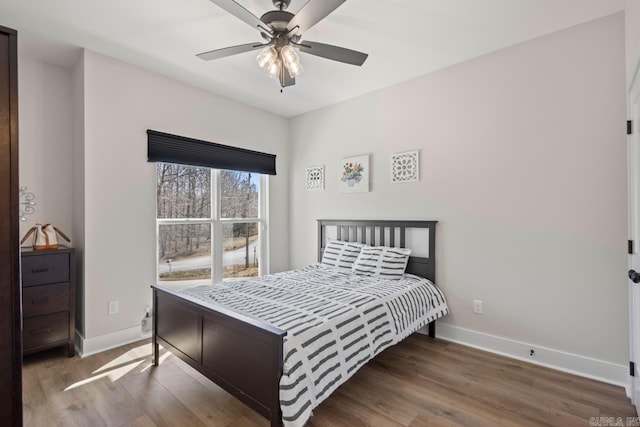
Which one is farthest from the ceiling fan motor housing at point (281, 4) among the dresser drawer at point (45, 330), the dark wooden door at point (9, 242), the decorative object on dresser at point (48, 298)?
the dresser drawer at point (45, 330)

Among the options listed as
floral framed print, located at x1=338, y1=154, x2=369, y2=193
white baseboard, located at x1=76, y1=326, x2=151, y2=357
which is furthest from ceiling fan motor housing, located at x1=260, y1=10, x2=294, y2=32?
white baseboard, located at x1=76, y1=326, x2=151, y2=357

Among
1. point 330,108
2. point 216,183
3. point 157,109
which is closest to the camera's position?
point 157,109

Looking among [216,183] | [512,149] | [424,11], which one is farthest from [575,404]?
[216,183]

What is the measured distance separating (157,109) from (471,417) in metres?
3.67

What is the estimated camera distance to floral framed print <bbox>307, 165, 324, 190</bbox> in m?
4.11

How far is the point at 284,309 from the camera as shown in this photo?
2.06 m

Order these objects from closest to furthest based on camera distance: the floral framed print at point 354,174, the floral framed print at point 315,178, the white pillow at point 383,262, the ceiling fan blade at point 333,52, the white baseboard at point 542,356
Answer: the ceiling fan blade at point 333,52
the white baseboard at point 542,356
the white pillow at point 383,262
the floral framed print at point 354,174
the floral framed print at point 315,178

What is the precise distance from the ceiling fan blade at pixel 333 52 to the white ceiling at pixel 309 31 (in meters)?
0.30

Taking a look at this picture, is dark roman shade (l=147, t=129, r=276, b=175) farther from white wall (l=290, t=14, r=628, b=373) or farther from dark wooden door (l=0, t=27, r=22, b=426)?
dark wooden door (l=0, t=27, r=22, b=426)

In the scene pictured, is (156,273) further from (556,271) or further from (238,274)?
(556,271)

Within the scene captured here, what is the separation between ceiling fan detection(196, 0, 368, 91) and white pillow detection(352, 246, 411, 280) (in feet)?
6.03

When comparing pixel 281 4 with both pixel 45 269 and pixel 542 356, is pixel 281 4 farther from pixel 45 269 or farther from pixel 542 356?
pixel 542 356

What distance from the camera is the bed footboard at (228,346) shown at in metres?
1.57

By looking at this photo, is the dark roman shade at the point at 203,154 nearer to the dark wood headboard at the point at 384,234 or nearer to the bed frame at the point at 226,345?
the dark wood headboard at the point at 384,234
